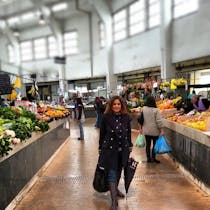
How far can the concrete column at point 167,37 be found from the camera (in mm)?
15672

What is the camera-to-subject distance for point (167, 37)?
51.6ft

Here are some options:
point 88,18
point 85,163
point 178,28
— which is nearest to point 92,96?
point 88,18

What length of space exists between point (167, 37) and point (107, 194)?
12.0 m

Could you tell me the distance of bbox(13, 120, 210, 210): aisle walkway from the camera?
4492mm

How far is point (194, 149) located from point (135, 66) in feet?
46.3

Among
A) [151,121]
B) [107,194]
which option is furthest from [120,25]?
[107,194]

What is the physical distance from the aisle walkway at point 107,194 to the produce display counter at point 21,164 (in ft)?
0.84

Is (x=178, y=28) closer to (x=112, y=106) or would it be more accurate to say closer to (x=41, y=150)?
(x=41, y=150)

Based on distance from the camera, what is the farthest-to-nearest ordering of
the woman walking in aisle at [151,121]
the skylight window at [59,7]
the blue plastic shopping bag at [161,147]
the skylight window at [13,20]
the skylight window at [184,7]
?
the skylight window at [59,7] < the skylight window at [13,20] < the skylight window at [184,7] < the woman walking in aisle at [151,121] < the blue plastic shopping bag at [161,147]

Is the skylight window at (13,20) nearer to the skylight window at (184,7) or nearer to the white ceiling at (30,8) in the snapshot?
the white ceiling at (30,8)

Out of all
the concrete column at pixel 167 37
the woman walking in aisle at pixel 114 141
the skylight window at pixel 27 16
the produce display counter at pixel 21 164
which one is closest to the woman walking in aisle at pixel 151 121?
the produce display counter at pixel 21 164

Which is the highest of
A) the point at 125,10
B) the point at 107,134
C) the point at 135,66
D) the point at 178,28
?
the point at 125,10

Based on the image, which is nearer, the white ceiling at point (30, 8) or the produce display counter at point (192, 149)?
the produce display counter at point (192, 149)

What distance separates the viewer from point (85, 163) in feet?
24.2
